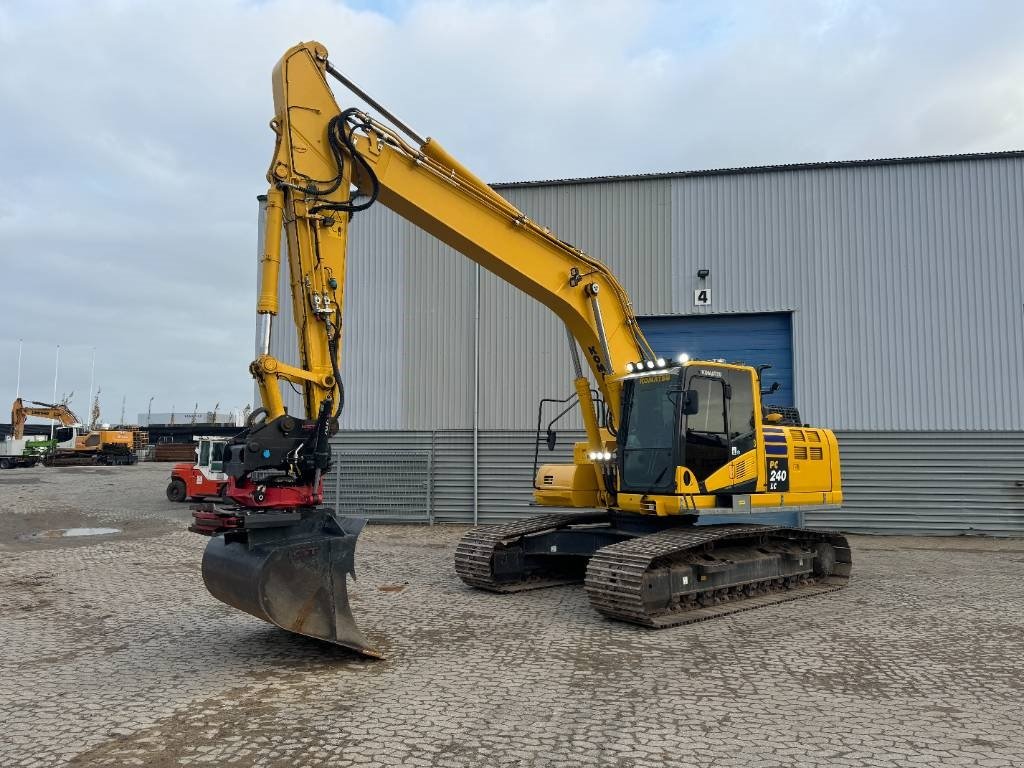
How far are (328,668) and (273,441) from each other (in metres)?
1.90

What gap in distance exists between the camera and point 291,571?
5.96 metres

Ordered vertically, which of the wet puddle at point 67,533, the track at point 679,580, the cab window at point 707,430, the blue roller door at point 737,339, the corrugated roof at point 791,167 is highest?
the corrugated roof at point 791,167

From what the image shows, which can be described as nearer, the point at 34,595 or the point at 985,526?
the point at 34,595

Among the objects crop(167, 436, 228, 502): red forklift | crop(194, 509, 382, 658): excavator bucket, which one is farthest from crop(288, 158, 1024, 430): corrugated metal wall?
crop(194, 509, 382, 658): excavator bucket

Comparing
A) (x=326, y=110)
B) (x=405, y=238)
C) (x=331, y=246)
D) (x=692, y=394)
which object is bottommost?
(x=692, y=394)

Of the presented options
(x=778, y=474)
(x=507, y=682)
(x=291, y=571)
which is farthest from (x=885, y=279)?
(x=291, y=571)

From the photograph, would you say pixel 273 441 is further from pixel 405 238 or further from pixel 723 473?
pixel 405 238

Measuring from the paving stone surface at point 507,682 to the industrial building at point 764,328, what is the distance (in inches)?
266

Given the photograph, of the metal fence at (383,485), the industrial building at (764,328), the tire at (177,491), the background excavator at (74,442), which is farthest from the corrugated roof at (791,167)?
the background excavator at (74,442)

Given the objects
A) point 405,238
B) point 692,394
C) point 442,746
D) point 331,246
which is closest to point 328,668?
point 442,746

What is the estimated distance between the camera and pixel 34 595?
9219 mm

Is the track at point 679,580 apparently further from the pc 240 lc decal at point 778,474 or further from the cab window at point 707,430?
the cab window at point 707,430

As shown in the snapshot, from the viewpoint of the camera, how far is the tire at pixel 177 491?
22594 mm

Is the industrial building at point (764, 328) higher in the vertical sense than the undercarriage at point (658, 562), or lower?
higher
